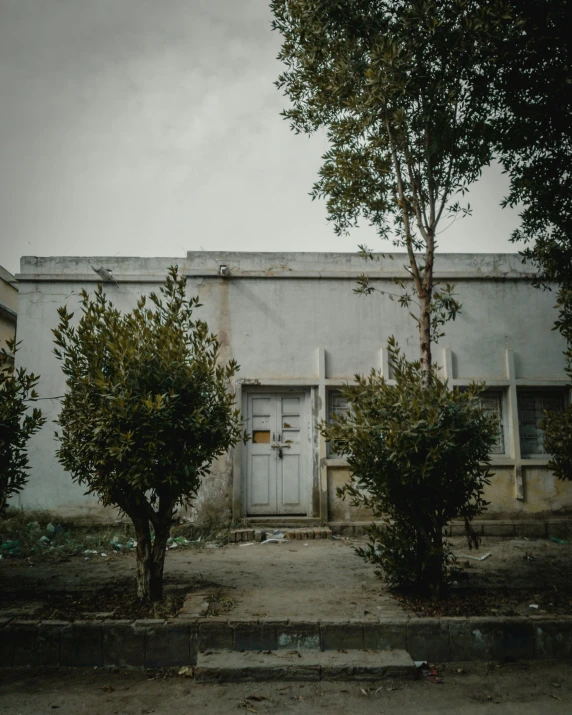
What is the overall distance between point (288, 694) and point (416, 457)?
2.12 metres

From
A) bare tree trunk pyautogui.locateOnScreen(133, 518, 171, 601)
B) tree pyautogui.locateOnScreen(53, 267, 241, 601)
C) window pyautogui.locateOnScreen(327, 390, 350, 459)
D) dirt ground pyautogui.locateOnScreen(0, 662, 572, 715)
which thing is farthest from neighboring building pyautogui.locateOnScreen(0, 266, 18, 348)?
dirt ground pyautogui.locateOnScreen(0, 662, 572, 715)

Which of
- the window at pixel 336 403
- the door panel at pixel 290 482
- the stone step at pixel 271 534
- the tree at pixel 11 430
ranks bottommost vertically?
the stone step at pixel 271 534

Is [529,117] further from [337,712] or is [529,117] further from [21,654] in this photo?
[21,654]

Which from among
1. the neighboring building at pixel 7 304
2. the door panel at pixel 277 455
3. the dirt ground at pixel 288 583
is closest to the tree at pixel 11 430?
the dirt ground at pixel 288 583

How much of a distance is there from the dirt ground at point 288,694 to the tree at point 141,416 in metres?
1.11

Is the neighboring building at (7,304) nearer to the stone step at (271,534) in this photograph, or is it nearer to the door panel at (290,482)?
the door panel at (290,482)

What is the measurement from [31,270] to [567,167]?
8.42m

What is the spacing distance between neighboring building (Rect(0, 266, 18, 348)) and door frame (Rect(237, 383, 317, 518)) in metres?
7.44

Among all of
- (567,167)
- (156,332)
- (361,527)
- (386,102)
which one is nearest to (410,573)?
(156,332)

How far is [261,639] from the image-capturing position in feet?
14.6

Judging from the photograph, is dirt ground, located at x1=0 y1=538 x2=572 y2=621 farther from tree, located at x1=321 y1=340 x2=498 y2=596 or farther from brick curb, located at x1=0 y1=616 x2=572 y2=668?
tree, located at x1=321 y1=340 x2=498 y2=596

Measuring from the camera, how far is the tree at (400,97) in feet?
19.9

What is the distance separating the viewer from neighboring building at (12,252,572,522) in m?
9.27

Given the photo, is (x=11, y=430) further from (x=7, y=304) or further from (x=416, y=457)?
(x=7, y=304)
